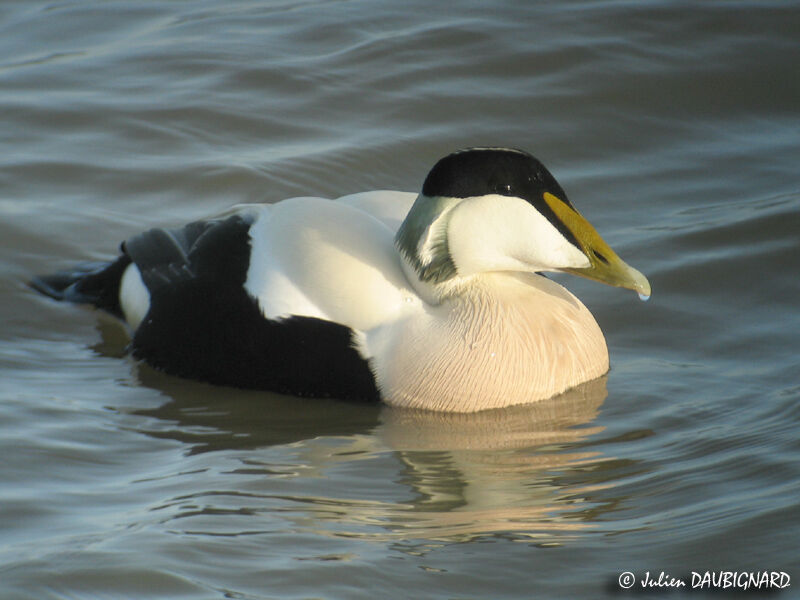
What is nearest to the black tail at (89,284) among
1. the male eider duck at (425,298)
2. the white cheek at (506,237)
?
the male eider duck at (425,298)

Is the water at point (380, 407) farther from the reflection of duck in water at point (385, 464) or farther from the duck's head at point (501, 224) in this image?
the duck's head at point (501, 224)

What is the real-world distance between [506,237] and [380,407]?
2.15ft

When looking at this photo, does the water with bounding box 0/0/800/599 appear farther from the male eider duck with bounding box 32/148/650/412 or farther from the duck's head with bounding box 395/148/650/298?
the duck's head with bounding box 395/148/650/298

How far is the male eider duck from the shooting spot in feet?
13.0

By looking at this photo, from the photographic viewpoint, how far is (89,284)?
5012 mm

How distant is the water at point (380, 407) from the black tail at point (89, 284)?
8cm

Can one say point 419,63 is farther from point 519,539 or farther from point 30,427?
point 519,539

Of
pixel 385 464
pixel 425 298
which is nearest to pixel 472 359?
pixel 425 298

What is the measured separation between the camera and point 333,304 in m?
4.00

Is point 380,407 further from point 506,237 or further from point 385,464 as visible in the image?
point 506,237

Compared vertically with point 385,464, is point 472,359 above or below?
above

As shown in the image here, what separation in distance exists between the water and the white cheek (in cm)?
47

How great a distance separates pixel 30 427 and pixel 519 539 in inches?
62.1

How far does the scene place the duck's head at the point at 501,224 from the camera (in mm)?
3932
